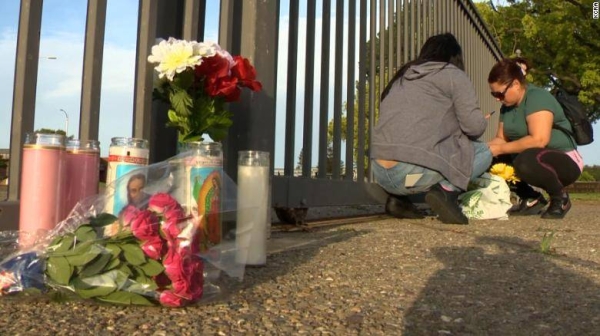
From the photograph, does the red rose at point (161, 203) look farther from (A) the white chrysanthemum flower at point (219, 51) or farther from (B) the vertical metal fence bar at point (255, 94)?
(B) the vertical metal fence bar at point (255, 94)

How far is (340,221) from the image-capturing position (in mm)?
4688

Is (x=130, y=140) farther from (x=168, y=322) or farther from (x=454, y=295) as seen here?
(x=454, y=295)

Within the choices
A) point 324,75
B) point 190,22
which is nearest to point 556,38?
point 324,75

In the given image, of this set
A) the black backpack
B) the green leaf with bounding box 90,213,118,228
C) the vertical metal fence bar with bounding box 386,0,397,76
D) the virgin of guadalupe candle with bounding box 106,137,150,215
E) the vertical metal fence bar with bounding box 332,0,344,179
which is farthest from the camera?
the vertical metal fence bar with bounding box 386,0,397,76

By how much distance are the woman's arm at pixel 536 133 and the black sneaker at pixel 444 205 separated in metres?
1.05

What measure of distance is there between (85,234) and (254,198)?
802mm

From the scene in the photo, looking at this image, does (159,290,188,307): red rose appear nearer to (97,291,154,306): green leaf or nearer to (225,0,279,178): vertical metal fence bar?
(97,291,154,306): green leaf

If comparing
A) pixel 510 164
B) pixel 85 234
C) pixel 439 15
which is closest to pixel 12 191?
pixel 85 234

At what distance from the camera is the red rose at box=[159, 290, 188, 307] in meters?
1.65

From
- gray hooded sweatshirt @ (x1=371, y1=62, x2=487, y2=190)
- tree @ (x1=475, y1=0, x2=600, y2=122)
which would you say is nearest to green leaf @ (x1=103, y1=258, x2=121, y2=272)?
gray hooded sweatshirt @ (x1=371, y1=62, x2=487, y2=190)

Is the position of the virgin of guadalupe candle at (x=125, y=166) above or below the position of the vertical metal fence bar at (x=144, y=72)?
below


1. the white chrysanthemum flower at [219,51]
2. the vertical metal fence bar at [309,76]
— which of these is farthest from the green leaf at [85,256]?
the vertical metal fence bar at [309,76]

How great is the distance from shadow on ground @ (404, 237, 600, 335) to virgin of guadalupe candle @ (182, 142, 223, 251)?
0.63 m

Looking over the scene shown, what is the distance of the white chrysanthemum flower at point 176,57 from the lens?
2.33 meters
